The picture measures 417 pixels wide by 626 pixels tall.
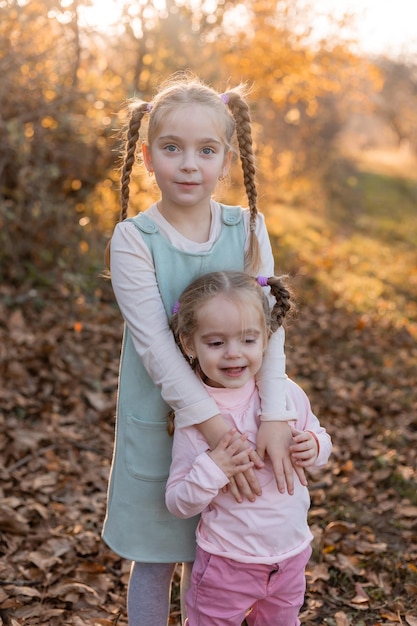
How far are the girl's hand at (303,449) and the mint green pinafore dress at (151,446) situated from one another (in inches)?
16.0

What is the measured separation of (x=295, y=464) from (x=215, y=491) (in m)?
0.27

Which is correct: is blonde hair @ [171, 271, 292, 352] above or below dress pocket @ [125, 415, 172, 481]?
above

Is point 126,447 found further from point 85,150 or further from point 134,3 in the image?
point 134,3

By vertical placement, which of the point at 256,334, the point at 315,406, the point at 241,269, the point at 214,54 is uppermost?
the point at 214,54

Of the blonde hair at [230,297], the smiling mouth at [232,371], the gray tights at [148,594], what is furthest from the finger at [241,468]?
the gray tights at [148,594]

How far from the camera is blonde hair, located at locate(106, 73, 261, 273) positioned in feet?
7.50

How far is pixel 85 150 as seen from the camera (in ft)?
22.9

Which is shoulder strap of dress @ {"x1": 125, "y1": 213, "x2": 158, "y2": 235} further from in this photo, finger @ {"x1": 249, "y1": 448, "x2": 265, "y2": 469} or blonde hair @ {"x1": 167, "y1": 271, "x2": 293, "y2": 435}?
finger @ {"x1": 249, "y1": 448, "x2": 265, "y2": 469}

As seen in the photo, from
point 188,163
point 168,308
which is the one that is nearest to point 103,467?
point 168,308

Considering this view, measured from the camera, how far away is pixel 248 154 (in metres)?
2.46

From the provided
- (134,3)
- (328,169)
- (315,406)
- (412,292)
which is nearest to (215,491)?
(315,406)

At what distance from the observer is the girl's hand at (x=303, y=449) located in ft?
7.32

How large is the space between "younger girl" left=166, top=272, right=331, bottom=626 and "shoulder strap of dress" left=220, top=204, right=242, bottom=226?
255 millimetres

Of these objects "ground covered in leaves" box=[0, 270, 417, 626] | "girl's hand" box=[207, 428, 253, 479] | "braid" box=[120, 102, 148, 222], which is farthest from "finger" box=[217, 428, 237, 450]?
"ground covered in leaves" box=[0, 270, 417, 626]
